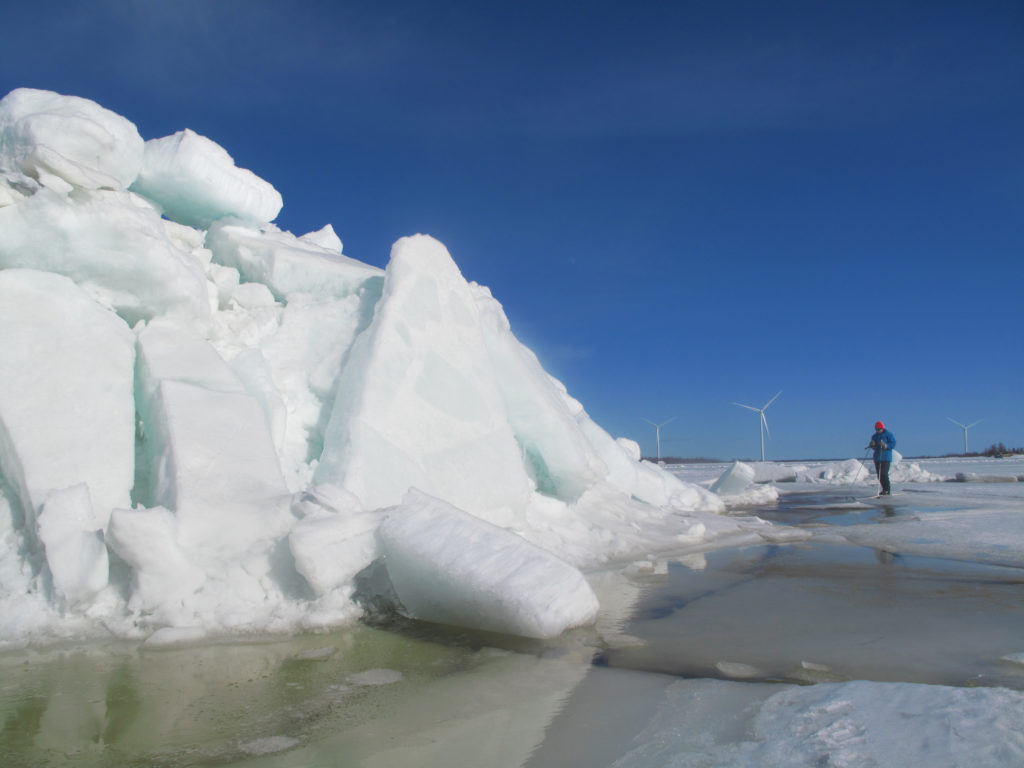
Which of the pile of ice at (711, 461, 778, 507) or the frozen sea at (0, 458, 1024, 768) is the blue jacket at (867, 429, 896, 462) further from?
the frozen sea at (0, 458, 1024, 768)

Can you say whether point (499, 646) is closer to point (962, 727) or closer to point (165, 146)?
point (962, 727)

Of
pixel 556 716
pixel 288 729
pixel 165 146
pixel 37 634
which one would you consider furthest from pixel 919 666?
pixel 165 146

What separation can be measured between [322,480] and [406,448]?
25.1 inches

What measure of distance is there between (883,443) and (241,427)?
38.4 feet

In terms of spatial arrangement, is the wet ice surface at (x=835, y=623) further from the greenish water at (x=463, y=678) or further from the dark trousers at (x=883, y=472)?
the dark trousers at (x=883, y=472)

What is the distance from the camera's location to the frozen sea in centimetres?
180

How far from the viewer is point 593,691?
2352mm

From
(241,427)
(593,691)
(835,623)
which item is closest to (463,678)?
(593,691)

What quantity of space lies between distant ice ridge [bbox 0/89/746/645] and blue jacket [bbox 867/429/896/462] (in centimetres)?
642

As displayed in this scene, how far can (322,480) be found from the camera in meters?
4.55

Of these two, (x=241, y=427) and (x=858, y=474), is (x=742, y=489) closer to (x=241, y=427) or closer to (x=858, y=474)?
(x=858, y=474)

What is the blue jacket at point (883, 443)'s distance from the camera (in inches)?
474

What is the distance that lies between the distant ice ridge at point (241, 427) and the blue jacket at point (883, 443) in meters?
6.42

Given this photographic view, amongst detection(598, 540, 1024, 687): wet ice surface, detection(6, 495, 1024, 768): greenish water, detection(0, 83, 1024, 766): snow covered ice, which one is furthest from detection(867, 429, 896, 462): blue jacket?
detection(6, 495, 1024, 768): greenish water
